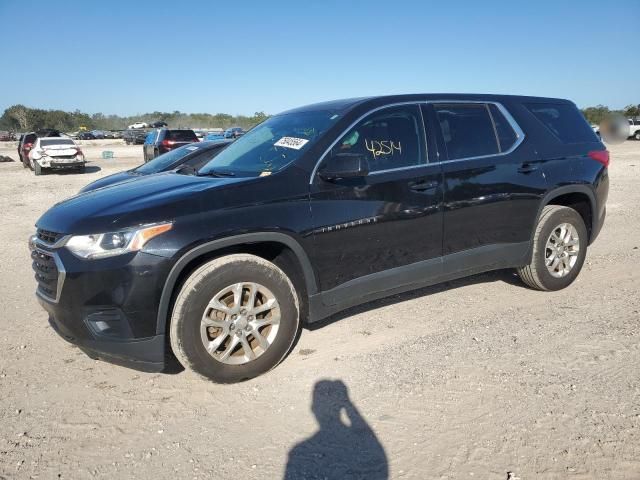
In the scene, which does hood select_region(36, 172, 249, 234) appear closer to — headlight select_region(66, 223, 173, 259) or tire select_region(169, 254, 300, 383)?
headlight select_region(66, 223, 173, 259)

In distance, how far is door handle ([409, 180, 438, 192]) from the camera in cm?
372

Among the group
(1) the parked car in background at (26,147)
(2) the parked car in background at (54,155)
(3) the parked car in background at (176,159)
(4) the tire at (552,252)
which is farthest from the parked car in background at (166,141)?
(4) the tire at (552,252)

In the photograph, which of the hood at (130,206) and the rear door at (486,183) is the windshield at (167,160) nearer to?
the hood at (130,206)

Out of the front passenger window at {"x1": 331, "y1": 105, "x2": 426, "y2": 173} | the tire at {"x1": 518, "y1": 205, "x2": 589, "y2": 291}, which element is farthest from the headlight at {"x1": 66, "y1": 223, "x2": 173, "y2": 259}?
the tire at {"x1": 518, "y1": 205, "x2": 589, "y2": 291}

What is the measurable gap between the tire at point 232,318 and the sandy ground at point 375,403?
17cm

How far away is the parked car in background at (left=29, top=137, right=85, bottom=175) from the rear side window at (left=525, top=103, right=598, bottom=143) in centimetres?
1830

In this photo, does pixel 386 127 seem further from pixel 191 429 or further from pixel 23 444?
pixel 23 444

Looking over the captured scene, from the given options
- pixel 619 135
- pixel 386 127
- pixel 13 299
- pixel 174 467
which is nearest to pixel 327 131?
pixel 386 127

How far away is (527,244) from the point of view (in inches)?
176

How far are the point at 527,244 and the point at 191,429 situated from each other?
3.25 metres

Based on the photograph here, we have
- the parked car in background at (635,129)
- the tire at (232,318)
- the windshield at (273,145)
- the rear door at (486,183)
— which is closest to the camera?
the tire at (232,318)

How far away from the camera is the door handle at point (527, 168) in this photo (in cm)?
429

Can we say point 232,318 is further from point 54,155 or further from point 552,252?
point 54,155

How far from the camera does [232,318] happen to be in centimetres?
316
